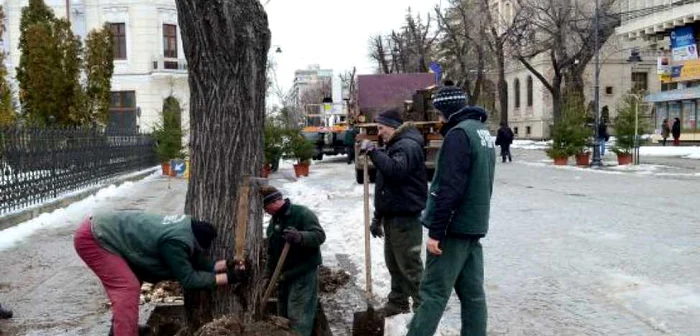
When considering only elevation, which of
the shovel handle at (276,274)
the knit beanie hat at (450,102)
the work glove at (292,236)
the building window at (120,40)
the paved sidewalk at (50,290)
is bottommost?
the paved sidewalk at (50,290)

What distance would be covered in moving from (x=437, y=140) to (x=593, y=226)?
23.1 ft

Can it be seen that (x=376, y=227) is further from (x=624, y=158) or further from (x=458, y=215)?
(x=624, y=158)

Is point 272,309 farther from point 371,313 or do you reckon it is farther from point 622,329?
point 622,329

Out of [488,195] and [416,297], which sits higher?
[488,195]

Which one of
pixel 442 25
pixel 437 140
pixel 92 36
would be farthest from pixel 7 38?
pixel 437 140

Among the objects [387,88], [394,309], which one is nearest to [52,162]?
[387,88]

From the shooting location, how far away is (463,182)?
4.13 m

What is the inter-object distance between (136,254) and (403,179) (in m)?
2.04

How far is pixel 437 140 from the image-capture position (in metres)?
16.8

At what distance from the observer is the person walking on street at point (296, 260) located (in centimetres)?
482

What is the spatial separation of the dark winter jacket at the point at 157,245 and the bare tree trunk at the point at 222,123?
0.27 meters

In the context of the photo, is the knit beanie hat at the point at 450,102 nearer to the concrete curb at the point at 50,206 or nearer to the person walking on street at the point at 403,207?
the person walking on street at the point at 403,207

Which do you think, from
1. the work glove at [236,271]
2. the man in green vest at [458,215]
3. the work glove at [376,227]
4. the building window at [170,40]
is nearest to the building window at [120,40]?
the building window at [170,40]

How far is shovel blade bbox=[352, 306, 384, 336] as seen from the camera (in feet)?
16.9
